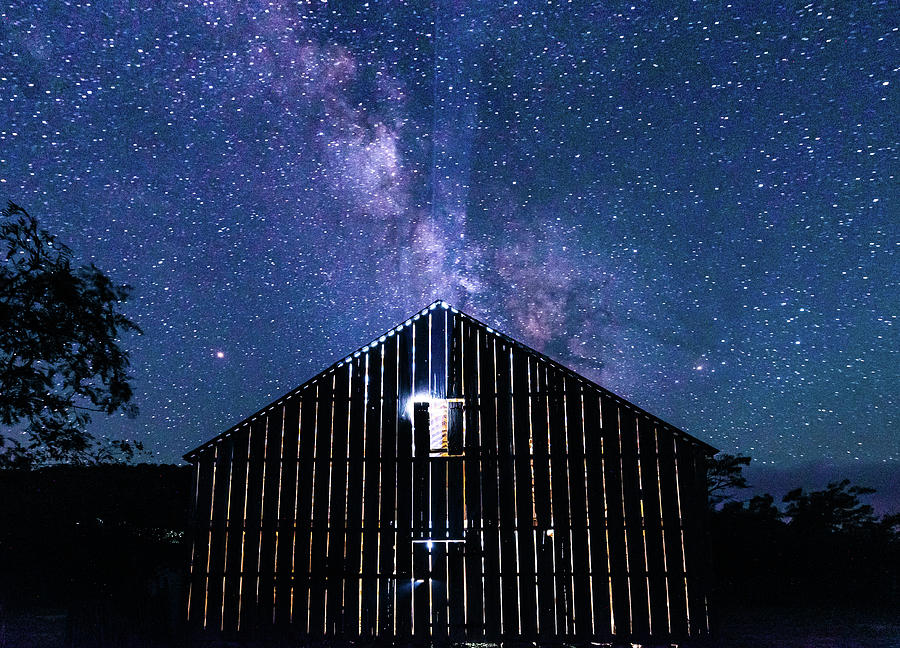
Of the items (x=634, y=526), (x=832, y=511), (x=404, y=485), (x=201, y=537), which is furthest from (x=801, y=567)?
(x=201, y=537)

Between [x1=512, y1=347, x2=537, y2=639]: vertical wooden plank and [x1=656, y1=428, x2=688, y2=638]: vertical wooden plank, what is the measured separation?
9.12 ft

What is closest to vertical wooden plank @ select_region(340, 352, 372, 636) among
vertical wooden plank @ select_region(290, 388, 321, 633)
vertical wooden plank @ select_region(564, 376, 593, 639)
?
vertical wooden plank @ select_region(290, 388, 321, 633)

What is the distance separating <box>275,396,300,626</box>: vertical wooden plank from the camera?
1362cm

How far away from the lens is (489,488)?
14.1 m

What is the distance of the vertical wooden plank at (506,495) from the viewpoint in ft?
44.3

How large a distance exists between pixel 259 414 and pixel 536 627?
747 centimetres

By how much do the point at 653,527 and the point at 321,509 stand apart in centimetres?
711

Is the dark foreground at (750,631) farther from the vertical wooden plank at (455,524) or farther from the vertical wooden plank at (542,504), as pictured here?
the vertical wooden plank at (542,504)

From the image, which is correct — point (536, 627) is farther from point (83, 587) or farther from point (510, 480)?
point (83, 587)

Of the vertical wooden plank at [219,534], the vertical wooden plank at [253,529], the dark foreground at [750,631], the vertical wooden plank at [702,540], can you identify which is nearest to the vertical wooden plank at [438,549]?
the dark foreground at [750,631]

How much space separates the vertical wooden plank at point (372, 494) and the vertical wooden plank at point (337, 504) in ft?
→ 1.52

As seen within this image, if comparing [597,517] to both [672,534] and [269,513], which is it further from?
[269,513]

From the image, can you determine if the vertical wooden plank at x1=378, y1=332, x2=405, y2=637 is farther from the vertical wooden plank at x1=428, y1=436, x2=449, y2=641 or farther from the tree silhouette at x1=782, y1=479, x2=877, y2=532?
the tree silhouette at x1=782, y1=479, x2=877, y2=532

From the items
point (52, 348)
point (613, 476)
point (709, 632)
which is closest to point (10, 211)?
point (52, 348)
